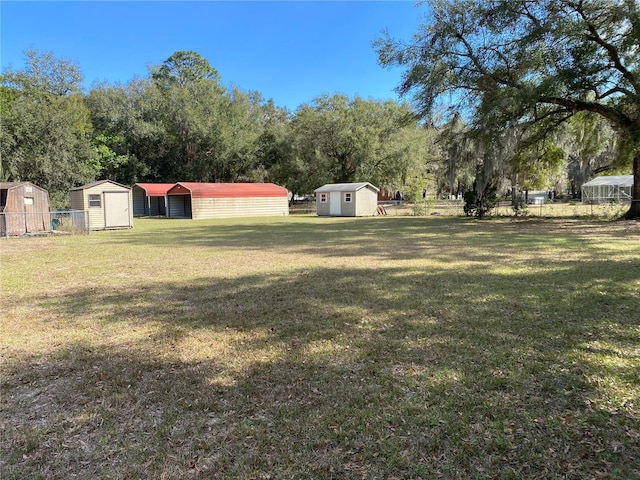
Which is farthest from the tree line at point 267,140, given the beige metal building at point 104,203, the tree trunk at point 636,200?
the beige metal building at point 104,203

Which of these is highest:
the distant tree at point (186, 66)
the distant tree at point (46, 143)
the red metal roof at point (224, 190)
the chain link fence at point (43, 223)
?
the distant tree at point (186, 66)

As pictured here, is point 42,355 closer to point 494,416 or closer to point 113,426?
point 113,426

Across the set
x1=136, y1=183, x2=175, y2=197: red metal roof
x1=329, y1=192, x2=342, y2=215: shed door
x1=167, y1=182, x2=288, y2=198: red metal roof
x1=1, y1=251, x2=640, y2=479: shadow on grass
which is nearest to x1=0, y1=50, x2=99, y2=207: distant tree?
x1=136, y1=183, x2=175, y2=197: red metal roof

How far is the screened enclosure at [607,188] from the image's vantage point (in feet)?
104

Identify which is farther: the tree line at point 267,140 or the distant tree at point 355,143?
the distant tree at point 355,143

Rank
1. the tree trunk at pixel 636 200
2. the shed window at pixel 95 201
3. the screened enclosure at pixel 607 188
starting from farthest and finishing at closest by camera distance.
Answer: the screened enclosure at pixel 607 188 → the shed window at pixel 95 201 → the tree trunk at pixel 636 200

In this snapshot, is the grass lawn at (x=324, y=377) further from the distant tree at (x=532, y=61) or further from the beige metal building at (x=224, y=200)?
the beige metal building at (x=224, y=200)

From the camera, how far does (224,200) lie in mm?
27891

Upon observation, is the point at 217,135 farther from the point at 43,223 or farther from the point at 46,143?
the point at 43,223

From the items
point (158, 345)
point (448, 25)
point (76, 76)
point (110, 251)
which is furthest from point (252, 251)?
point (76, 76)

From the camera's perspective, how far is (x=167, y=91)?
3788 centimetres

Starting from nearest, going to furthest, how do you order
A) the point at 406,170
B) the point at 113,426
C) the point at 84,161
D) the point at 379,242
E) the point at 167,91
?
the point at 113,426, the point at 379,242, the point at 84,161, the point at 406,170, the point at 167,91

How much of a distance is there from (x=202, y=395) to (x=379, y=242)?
30.9 ft

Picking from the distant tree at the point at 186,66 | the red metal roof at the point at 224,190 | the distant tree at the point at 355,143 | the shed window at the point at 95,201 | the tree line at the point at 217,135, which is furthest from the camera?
the distant tree at the point at 186,66
